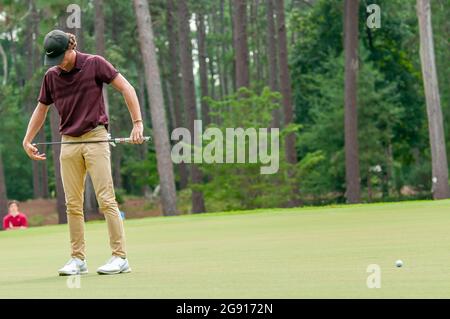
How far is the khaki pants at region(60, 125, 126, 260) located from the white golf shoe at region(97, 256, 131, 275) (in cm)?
9

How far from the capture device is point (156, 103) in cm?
4044

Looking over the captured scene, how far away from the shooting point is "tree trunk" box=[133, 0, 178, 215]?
39656 mm

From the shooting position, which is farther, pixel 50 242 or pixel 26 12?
pixel 26 12

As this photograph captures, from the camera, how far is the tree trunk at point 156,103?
130ft

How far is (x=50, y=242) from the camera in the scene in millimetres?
18812

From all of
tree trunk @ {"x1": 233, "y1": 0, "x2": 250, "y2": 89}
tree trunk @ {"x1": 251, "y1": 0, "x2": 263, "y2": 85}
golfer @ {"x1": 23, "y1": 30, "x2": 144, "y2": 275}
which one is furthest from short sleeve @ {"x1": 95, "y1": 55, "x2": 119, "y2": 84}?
tree trunk @ {"x1": 251, "y1": 0, "x2": 263, "y2": 85}

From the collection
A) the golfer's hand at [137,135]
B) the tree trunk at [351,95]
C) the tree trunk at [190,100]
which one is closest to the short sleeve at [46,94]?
the golfer's hand at [137,135]

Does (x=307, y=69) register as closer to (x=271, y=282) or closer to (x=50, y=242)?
(x=50, y=242)

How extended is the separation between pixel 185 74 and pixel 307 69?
9492 millimetres

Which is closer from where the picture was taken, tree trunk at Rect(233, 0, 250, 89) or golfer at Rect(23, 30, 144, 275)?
golfer at Rect(23, 30, 144, 275)

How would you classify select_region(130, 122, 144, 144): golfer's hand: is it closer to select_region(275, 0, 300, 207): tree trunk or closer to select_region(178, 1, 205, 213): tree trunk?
select_region(275, 0, 300, 207): tree trunk

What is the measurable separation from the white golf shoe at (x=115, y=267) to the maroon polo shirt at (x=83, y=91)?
1.27m

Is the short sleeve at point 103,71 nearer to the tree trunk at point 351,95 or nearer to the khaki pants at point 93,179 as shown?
A: the khaki pants at point 93,179
